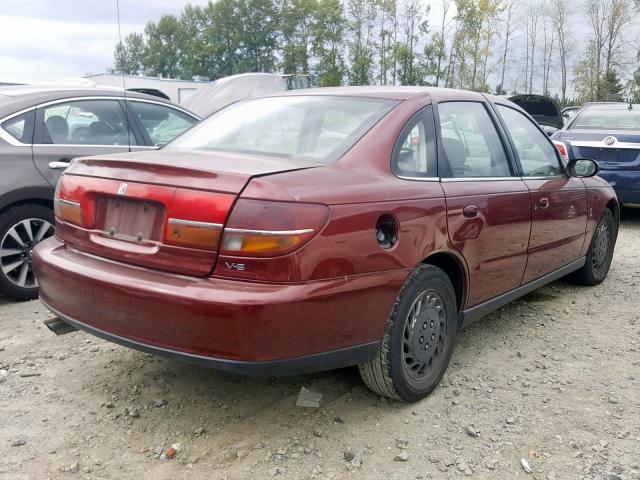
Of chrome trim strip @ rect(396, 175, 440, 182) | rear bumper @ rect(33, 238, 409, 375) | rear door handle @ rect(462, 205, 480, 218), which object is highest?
chrome trim strip @ rect(396, 175, 440, 182)

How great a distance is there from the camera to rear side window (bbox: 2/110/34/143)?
454 centimetres

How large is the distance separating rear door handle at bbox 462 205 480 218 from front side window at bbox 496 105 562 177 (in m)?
0.83

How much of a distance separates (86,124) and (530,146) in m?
3.43

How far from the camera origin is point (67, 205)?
9.71 ft

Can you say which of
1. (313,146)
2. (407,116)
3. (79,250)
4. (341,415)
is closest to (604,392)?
(341,415)

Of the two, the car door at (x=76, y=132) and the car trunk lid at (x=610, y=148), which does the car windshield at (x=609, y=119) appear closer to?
the car trunk lid at (x=610, y=148)

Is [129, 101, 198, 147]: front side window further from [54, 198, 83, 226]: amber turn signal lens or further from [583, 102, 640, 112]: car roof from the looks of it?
[583, 102, 640, 112]: car roof

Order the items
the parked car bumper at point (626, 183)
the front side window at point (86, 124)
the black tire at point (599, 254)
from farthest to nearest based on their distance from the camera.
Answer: the parked car bumper at point (626, 183) < the black tire at point (599, 254) < the front side window at point (86, 124)

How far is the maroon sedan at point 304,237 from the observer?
2.35 meters

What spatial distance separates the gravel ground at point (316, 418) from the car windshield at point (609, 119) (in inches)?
215

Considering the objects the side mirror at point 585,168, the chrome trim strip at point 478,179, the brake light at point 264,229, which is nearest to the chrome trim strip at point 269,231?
the brake light at point 264,229

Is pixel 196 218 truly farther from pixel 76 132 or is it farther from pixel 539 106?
pixel 539 106

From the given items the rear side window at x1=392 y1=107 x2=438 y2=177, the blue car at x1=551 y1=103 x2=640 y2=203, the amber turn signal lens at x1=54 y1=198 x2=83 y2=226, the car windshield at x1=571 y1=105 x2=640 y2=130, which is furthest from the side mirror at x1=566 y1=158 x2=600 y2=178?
the car windshield at x1=571 y1=105 x2=640 y2=130

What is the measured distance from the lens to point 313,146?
9.50ft
